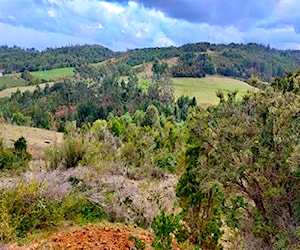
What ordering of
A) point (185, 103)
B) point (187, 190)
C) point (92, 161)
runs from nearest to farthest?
1. point (187, 190)
2. point (92, 161)
3. point (185, 103)

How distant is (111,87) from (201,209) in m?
52.9

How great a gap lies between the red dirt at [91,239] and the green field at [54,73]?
78539 millimetres

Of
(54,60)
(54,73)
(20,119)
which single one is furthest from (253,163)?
(54,60)

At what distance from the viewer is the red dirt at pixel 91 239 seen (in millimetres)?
7281

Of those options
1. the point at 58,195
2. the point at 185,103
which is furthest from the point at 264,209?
the point at 185,103

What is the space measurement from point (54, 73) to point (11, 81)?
389 inches

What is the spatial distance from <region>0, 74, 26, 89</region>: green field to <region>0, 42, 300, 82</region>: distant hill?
11.6 meters

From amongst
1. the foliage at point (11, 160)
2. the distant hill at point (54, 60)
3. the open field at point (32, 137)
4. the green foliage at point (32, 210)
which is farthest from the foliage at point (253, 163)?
the distant hill at point (54, 60)

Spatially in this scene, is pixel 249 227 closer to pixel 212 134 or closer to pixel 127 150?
pixel 212 134

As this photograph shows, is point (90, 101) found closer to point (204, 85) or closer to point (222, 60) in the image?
point (204, 85)

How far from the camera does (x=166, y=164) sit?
67.9ft

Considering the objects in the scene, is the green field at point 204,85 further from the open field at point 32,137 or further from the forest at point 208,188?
the forest at point 208,188

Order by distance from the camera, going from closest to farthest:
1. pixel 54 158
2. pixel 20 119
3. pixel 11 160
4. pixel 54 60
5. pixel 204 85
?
pixel 54 158 < pixel 11 160 < pixel 20 119 < pixel 204 85 < pixel 54 60

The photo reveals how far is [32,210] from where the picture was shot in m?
8.63
